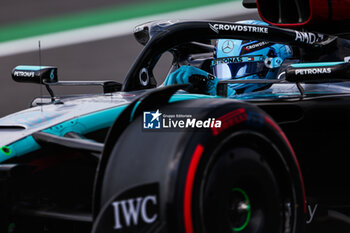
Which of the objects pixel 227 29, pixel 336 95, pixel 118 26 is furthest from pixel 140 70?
pixel 118 26

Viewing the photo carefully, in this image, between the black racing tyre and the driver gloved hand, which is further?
the driver gloved hand

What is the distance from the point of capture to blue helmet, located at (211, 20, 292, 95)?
3670 millimetres

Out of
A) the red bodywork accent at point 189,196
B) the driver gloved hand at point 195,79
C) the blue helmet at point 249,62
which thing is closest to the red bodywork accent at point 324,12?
the blue helmet at point 249,62

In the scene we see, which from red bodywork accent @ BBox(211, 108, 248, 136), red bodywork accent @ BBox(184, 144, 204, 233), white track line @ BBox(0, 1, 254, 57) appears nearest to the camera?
red bodywork accent @ BBox(184, 144, 204, 233)

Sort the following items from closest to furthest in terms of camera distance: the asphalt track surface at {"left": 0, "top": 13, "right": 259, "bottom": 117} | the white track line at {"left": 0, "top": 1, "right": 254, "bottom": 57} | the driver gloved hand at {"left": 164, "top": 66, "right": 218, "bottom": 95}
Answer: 1. the driver gloved hand at {"left": 164, "top": 66, "right": 218, "bottom": 95}
2. the white track line at {"left": 0, "top": 1, "right": 254, "bottom": 57}
3. the asphalt track surface at {"left": 0, "top": 13, "right": 259, "bottom": 117}

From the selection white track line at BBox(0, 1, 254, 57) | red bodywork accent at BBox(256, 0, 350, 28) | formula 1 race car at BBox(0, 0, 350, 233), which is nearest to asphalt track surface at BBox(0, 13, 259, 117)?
white track line at BBox(0, 1, 254, 57)

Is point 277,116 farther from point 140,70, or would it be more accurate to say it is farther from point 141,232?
point 141,232

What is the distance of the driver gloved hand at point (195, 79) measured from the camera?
3.14 meters

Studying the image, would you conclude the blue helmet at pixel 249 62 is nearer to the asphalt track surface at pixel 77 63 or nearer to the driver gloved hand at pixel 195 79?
the driver gloved hand at pixel 195 79

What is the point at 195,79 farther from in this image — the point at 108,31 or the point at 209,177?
the point at 108,31

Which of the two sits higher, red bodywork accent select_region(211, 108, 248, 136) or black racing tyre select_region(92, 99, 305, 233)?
red bodywork accent select_region(211, 108, 248, 136)

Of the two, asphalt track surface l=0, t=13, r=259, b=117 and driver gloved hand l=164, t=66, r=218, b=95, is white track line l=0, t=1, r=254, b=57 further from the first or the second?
driver gloved hand l=164, t=66, r=218, b=95

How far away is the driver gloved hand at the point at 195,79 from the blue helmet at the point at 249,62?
348mm

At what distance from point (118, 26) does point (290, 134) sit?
5061 millimetres
